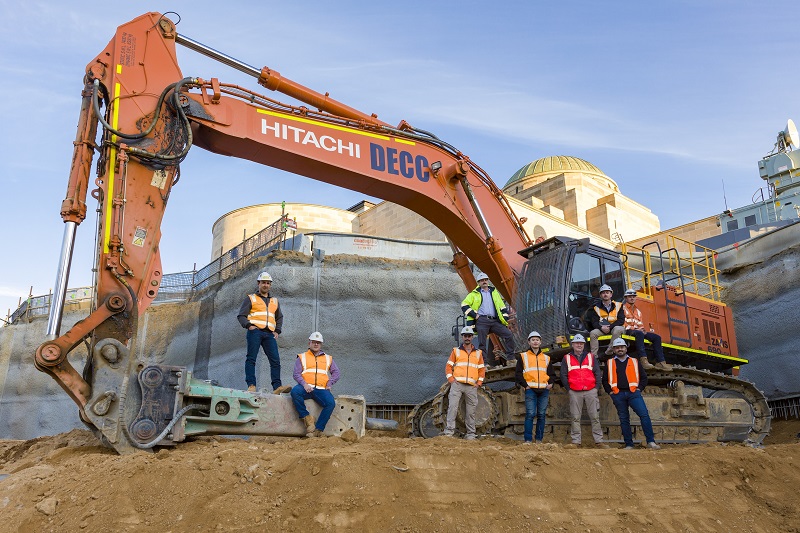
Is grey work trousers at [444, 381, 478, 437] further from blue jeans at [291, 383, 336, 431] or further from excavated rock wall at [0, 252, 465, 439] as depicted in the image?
excavated rock wall at [0, 252, 465, 439]

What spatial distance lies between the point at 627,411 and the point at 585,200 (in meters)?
22.3

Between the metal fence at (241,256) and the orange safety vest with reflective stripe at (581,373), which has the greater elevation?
the metal fence at (241,256)

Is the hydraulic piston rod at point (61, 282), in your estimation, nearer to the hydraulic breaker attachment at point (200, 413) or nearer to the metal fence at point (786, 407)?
the hydraulic breaker attachment at point (200, 413)

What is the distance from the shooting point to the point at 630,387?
9.55m

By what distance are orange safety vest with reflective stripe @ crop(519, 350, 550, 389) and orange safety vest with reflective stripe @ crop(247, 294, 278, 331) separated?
3.37 metres

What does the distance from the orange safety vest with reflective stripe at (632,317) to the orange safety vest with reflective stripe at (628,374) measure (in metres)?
0.68

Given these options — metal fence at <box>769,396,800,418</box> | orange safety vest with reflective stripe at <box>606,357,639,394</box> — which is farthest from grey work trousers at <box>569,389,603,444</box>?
metal fence at <box>769,396,800,418</box>


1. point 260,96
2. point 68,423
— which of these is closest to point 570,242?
point 260,96

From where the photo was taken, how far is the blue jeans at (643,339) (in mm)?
10023

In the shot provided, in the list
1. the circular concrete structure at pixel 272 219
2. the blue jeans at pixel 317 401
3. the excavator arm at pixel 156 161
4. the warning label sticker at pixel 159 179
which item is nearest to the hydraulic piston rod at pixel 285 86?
the excavator arm at pixel 156 161

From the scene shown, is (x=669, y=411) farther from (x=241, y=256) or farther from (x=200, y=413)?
(x=241, y=256)

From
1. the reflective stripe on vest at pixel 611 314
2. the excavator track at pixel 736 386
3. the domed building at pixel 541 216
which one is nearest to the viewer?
the reflective stripe on vest at pixel 611 314

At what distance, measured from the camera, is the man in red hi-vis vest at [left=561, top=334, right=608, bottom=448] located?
9.69m

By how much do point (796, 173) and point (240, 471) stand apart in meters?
25.4
